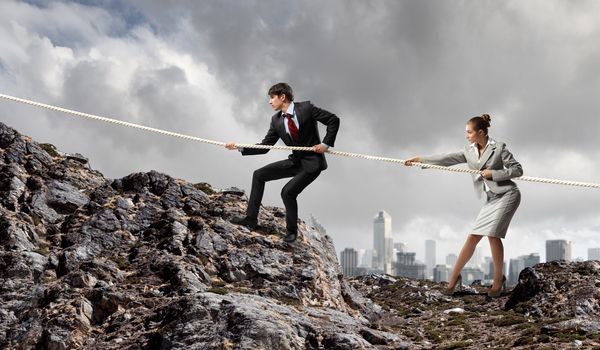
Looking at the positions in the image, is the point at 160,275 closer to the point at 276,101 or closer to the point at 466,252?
the point at 276,101

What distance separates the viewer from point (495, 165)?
32.8 feet

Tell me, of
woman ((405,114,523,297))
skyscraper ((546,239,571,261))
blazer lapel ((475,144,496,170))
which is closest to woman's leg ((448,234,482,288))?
woman ((405,114,523,297))

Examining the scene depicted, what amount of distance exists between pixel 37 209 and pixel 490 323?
30.4 m

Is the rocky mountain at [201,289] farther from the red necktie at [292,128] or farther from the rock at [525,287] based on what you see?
the red necktie at [292,128]

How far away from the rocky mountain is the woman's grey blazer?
41.8ft

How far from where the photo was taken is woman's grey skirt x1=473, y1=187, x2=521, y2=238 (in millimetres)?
9891

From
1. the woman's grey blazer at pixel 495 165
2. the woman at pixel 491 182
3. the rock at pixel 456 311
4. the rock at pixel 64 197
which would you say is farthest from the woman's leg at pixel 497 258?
the rock at pixel 64 197

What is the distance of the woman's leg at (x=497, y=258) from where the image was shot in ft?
33.5

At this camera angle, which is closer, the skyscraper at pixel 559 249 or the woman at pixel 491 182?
the woman at pixel 491 182

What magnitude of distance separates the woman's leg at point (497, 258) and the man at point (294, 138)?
362 cm

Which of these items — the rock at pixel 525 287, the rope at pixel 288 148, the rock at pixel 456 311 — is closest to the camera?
the rope at pixel 288 148

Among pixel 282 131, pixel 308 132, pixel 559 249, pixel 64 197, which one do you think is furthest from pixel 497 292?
pixel 559 249

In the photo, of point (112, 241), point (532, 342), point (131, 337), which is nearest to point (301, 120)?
point (532, 342)

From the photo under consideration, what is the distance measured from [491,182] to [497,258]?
1.28 meters
